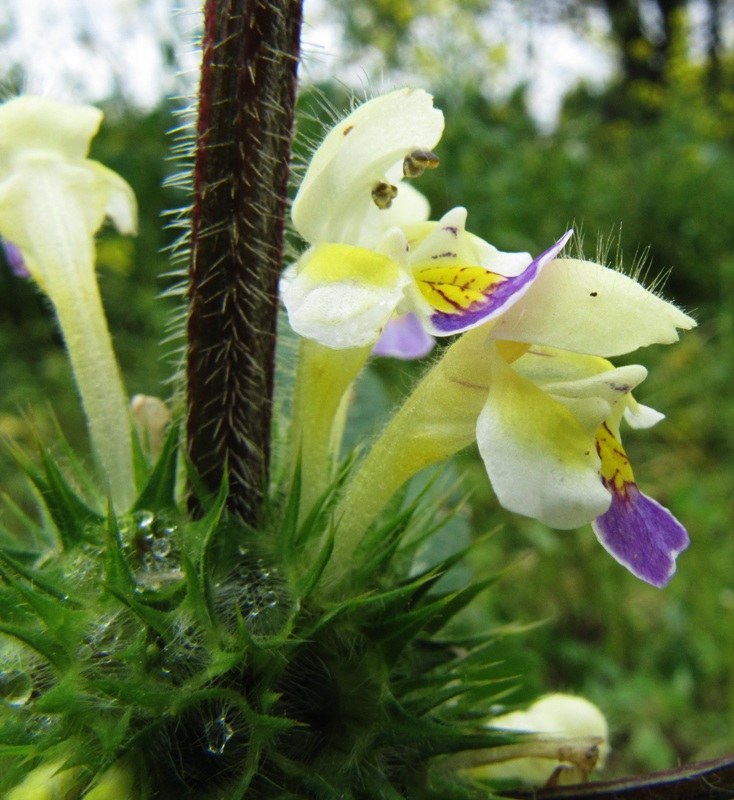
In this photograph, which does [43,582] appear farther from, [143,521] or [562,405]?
[562,405]

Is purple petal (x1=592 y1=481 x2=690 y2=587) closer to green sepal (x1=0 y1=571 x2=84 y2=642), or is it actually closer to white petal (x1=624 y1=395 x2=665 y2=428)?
white petal (x1=624 y1=395 x2=665 y2=428)

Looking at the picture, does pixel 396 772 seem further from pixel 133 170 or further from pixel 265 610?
pixel 133 170

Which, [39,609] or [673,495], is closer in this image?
[39,609]

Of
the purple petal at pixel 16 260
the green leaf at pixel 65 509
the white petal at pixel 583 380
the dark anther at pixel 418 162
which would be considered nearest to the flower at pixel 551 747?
the white petal at pixel 583 380

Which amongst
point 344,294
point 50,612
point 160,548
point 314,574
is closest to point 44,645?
point 50,612

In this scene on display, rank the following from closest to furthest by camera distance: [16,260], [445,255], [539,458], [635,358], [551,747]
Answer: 1. [539,458]
2. [445,255]
3. [551,747]
4. [16,260]
5. [635,358]

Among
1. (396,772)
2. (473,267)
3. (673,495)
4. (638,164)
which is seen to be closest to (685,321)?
(473,267)

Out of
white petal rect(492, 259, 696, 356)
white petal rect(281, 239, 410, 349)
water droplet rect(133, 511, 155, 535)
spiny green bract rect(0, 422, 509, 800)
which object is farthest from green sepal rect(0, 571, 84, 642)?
white petal rect(492, 259, 696, 356)

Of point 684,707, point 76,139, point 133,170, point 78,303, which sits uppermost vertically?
point 76,139
